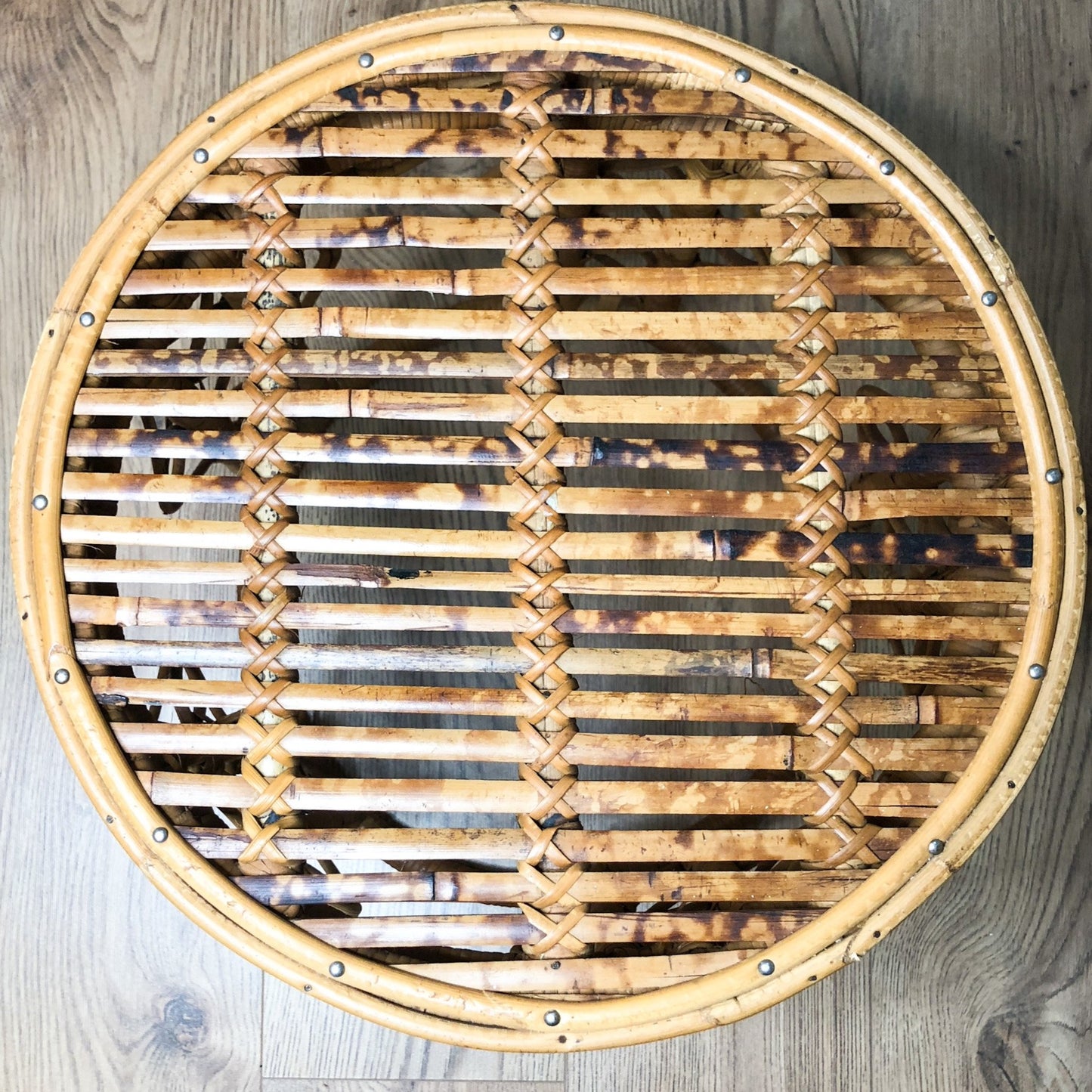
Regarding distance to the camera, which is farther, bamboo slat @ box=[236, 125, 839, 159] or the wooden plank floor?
the wooden plank floor

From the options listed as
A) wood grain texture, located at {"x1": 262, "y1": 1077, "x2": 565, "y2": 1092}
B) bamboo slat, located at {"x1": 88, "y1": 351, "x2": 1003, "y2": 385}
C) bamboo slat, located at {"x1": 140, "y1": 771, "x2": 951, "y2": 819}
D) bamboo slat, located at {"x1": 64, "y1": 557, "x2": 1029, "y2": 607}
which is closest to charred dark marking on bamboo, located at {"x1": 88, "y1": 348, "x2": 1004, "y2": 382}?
bamboo slat, located at {"x1": 88, "y1": 351, "x2": 1003, "y2": 385}

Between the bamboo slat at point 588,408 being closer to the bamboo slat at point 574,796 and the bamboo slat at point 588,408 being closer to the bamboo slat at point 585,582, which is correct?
the bamboo slat at point 585,582

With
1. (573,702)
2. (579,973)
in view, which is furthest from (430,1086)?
(573,702)

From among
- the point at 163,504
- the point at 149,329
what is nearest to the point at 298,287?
the point at 149,329

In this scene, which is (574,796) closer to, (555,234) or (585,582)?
(585,582)

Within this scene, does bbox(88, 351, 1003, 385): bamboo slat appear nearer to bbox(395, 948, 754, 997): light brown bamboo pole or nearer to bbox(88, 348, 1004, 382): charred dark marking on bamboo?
bbox(88, 348, 1004, 382): charred dark marking on bamboo

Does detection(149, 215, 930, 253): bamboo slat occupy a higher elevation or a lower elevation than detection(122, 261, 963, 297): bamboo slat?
higher

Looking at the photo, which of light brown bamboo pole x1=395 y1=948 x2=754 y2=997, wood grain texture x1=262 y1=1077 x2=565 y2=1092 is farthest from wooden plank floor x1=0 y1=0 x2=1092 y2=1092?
light brown bamboo pole x1=395 y1=948 x2=754 y2=997

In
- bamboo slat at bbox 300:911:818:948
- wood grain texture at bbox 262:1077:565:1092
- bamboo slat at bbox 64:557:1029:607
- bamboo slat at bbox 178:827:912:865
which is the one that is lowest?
wood grain texture at bbox 262:1077:565:1092
